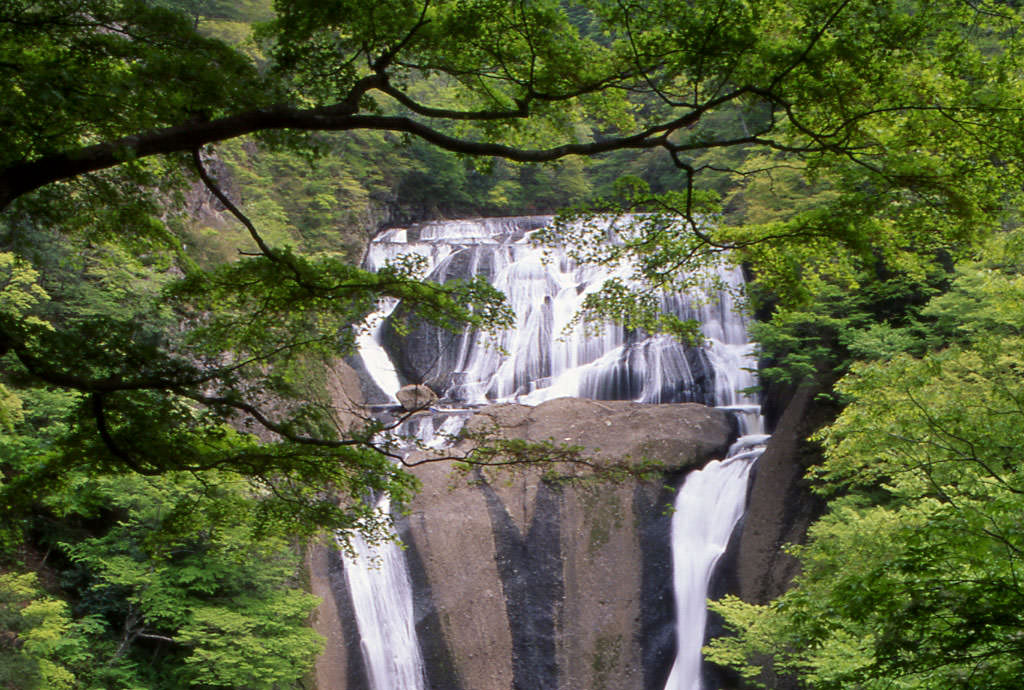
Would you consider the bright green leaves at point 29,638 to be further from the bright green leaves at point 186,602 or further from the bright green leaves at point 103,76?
the bright green leaves at point 103,76

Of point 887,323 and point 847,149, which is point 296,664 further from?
point 887,323

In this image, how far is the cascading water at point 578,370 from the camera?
43.6ft

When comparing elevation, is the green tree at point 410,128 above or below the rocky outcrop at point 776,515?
above

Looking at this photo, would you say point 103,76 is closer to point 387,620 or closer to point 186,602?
point 186,602

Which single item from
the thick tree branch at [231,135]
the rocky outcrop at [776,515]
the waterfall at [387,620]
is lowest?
the waterfall at [387,620]

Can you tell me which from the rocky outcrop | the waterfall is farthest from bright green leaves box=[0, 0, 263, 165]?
the rocky outcrop

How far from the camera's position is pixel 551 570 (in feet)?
46.1

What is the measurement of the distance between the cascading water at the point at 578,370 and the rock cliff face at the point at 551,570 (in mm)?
395

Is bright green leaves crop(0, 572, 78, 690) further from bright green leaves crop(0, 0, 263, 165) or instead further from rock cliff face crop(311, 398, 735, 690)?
bright green leaves crop(0, 0, 263, 165)

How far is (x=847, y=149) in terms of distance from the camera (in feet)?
13.6

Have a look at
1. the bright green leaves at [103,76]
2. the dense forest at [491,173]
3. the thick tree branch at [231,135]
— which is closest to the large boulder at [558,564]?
the dense forest at [491,173]

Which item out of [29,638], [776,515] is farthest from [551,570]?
[29,638]

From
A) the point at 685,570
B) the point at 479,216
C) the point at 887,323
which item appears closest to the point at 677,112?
the point at 479,216

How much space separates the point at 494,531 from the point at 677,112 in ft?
45.3
